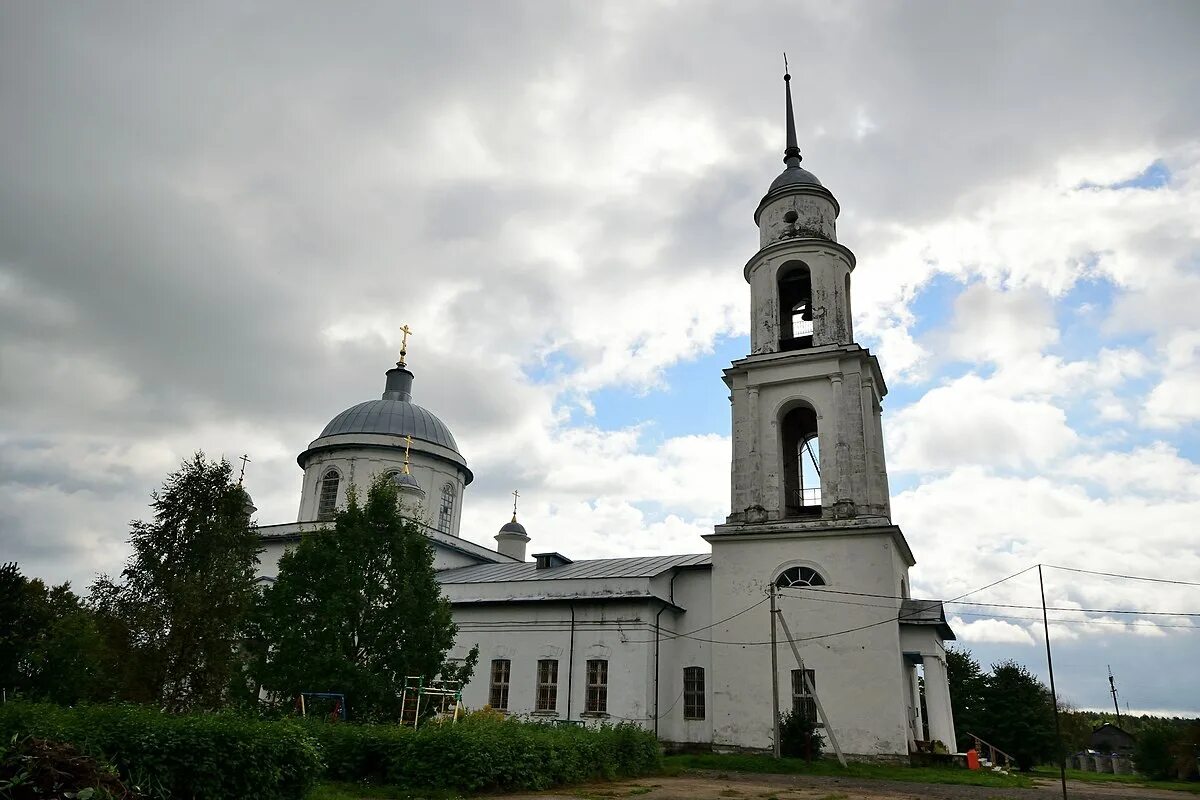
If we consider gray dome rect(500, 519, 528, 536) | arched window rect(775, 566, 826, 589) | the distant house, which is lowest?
the distant house

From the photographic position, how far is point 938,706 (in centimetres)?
2170

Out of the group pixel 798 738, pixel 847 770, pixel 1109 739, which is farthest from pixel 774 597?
pixel 1109 739

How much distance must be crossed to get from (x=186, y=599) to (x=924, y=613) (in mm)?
18187

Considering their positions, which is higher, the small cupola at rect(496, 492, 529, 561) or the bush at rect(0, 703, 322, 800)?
the small cupola at rect(496, 492, 529, 561)

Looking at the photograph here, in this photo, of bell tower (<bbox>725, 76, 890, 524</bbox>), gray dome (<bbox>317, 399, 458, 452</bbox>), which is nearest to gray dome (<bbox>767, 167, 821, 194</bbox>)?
bell tower (<bbox>725, 76, 890, 524</bbox>)

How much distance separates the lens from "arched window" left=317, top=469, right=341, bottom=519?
3450cm

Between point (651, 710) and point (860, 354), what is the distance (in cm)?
1190

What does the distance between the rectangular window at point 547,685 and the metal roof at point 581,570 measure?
103 inches

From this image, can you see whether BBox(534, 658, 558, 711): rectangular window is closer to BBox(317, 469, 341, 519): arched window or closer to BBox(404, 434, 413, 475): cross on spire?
BBox(404, 434, 413, 475): cross on spire

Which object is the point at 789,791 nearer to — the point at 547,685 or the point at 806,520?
the point at 806,520

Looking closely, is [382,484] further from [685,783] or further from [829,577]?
[829,577]

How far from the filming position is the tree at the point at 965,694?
1195 inches

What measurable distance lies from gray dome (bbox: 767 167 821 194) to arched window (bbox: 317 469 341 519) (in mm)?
21978

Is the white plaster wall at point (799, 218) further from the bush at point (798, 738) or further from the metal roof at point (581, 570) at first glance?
the bush at point (798, 738)
